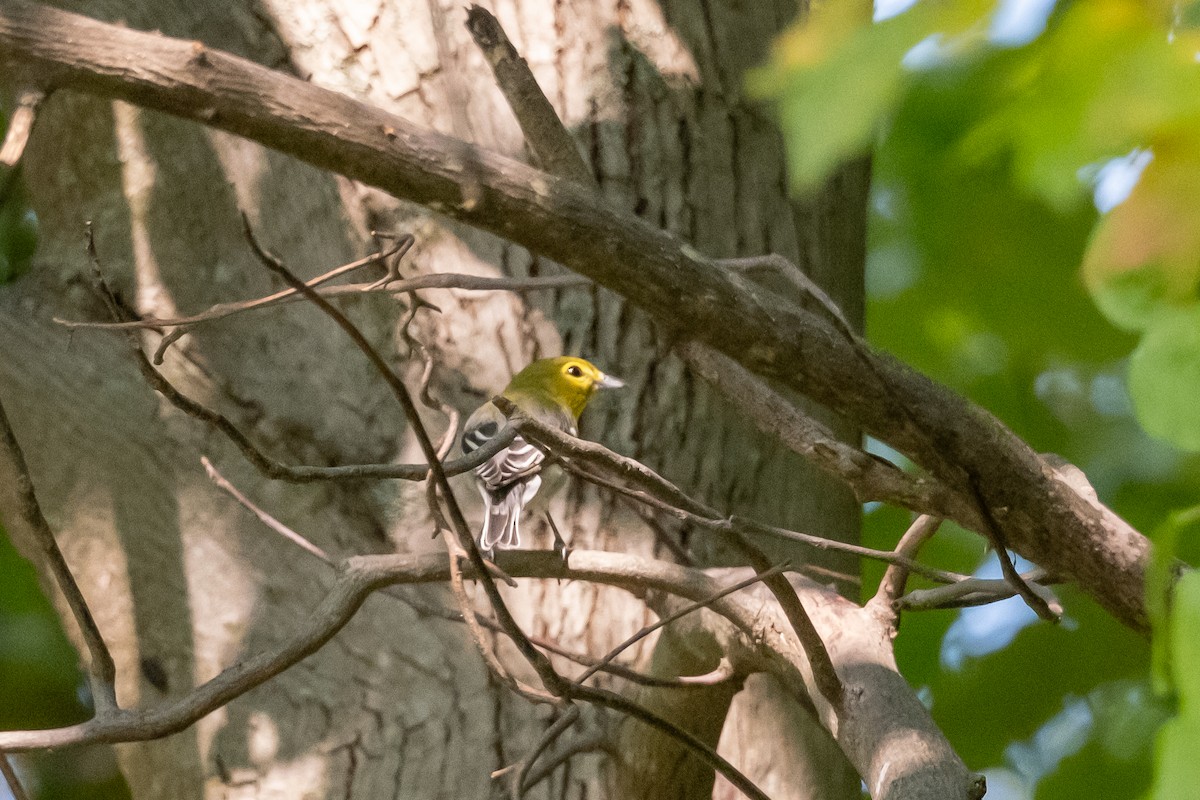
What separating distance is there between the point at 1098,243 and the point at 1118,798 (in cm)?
291

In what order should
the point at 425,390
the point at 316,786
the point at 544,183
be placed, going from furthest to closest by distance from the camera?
the point at 316,786 < the point at 425,390 < the point at 544,183

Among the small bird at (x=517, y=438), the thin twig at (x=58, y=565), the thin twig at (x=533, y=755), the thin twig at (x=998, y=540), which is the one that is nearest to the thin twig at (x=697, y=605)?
the thin twig at (x=533, y=755)

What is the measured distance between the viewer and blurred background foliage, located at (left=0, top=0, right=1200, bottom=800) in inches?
22.3

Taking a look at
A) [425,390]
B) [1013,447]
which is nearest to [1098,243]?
[1013,447]

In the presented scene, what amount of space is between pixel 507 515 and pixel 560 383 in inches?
16.3

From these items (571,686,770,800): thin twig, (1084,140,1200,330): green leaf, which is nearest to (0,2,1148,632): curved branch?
(571,686,770,800): thin twig

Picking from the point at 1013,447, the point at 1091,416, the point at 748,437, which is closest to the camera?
the point at 1013,447

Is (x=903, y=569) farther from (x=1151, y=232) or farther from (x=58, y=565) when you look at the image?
(x=1151, y=232)

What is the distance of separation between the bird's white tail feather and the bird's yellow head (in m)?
0.22

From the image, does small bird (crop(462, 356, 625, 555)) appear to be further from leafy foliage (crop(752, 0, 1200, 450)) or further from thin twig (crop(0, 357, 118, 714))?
leafy foliage (crop(752, 0, 1200, 450))

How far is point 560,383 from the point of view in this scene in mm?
3232

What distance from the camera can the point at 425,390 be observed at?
2418 millimetres

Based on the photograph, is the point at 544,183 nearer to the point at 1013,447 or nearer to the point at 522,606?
the point at 1013,447

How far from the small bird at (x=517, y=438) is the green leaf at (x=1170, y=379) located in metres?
2.30
